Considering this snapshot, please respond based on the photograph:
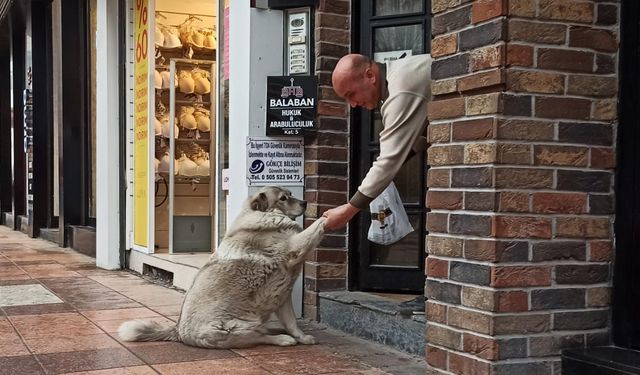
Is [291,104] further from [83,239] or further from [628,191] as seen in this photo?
[83,239]

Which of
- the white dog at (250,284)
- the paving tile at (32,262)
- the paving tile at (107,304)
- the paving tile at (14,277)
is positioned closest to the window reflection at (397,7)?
the white dog at (250,284)

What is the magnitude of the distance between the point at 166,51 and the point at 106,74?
3.05 ft

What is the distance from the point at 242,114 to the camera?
550 centimetres

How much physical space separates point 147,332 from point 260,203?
1.14 metres

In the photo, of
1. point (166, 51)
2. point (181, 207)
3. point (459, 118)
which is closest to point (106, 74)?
point (166, 51)

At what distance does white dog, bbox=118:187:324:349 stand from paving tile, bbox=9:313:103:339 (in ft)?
1.76

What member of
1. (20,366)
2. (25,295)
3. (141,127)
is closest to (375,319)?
(20,366)

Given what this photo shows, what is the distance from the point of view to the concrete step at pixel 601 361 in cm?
298

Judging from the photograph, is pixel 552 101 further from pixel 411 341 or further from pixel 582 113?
pixel 411 341

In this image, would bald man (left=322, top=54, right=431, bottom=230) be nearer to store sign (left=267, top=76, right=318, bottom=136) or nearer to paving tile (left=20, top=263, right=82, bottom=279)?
store sign (left=267, top=76, right=318, bottom=136)

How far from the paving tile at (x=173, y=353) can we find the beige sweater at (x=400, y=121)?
4.49 feet

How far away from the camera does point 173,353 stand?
4410 millimetres

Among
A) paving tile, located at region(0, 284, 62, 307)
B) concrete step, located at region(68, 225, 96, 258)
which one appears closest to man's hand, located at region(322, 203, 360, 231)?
paving tile, located at region(0, 284, 62, 307)

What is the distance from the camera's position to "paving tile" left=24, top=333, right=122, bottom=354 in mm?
4539
